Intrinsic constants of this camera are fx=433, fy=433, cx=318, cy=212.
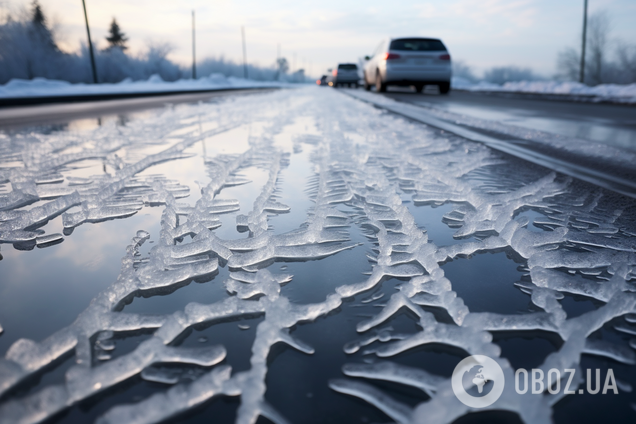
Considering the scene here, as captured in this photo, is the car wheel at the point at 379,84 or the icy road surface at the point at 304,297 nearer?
the icy road surface at the point at 304,297

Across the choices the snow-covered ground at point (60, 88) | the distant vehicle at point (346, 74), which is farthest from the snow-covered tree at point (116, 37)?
the distant vehicle at point (346, 74)

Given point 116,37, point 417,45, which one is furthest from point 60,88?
point 116,37

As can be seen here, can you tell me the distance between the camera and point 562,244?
59.2 inches

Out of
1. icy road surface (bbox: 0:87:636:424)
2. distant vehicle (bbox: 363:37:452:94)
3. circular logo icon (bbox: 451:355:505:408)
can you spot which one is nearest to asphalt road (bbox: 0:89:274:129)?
icy road surface (bbox: 0:87:636:424)

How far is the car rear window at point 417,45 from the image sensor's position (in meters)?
11.7

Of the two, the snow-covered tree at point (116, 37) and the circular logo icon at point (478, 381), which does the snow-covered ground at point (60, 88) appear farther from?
the snow-covered tree at point (116, 37)

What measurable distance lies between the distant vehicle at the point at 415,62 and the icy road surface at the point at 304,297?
32.8 feet

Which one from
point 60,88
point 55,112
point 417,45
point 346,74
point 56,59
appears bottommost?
point 55,112

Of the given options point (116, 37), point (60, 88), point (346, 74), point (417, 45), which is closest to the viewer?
point (417, 45)

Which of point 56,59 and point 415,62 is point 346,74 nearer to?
point 415,62

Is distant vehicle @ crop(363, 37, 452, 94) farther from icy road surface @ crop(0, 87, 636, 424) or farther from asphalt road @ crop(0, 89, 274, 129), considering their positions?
icy road surface @ crop(0, 87, 636, 424)

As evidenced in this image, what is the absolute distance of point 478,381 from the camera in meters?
0.81

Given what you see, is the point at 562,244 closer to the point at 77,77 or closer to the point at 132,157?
the point at 132,157

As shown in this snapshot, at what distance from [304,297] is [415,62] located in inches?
454
